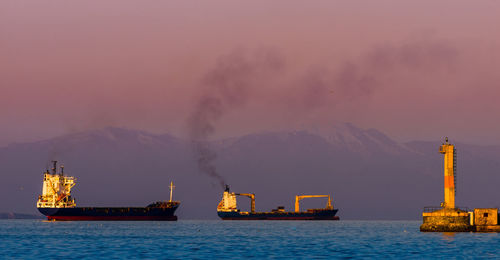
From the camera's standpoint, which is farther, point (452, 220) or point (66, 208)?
point (66, 208)

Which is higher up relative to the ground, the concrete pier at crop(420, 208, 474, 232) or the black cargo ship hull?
the concrete pier at crop(420, 208, 474, 232)

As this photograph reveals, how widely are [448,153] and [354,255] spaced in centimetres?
3079

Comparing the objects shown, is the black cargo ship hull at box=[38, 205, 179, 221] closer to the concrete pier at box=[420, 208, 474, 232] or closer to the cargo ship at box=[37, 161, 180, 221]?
the cargo ship at box=[37, 161, 180, 221]

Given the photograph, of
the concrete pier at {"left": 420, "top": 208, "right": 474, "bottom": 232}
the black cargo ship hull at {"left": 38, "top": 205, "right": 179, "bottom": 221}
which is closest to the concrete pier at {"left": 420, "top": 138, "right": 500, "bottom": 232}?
the concrete pier at {"left": 420, "top": 208, "right": 474, "bottom": 232}

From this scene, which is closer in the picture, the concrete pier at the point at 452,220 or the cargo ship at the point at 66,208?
the concrete pier at the point at 452,220

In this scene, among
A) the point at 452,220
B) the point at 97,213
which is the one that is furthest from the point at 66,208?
the point at 452,220

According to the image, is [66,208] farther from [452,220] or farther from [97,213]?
[452,220]

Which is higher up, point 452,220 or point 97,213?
point 452,220

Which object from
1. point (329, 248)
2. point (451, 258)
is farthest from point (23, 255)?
point (451, 258)

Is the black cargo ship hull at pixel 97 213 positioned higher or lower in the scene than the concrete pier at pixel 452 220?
lower

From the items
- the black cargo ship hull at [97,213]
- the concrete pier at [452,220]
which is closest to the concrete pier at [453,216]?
the concrete pier at [452,220]

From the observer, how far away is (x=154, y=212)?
199 m

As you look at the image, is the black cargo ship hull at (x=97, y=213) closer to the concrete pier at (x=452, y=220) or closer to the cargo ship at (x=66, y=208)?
the cargo ship at (x=66, y=208)

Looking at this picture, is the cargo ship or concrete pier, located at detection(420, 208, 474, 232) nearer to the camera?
concrete pier, located at detection(420, 208, 474, 232)
